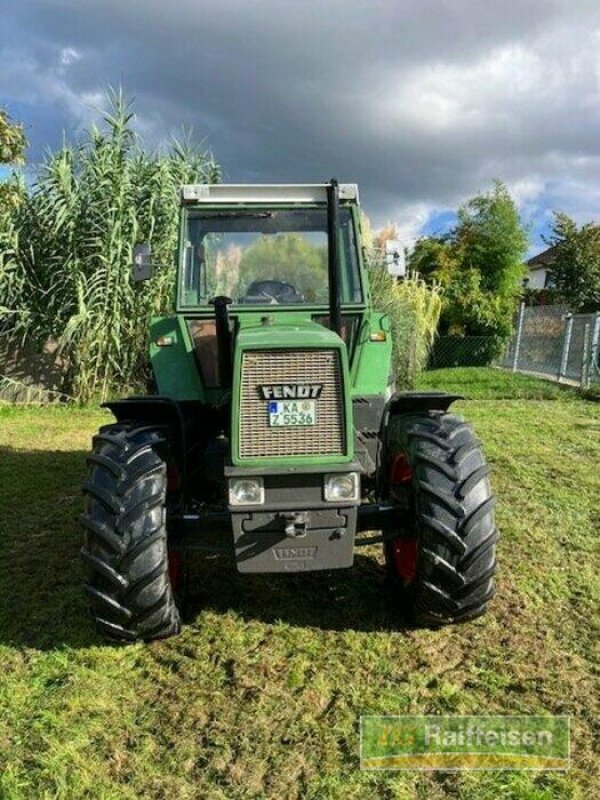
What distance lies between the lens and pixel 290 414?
9.36 feet

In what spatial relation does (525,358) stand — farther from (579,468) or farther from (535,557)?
(535,557)

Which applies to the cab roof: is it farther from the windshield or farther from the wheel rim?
the wheel rim

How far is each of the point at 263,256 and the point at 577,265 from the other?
23.7 meters

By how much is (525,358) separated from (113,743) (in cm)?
1307

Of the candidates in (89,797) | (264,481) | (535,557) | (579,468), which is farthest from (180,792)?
(579,468)

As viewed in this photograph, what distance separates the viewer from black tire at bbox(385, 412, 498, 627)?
2.81 meters

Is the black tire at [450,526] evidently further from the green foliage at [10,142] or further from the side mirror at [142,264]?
the green foliage at [10,142]

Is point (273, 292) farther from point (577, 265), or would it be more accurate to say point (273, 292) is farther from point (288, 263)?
point (577, 265)

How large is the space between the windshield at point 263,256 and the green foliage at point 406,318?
671 cm

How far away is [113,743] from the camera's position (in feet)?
7.85

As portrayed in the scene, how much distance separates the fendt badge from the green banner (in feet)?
4.07

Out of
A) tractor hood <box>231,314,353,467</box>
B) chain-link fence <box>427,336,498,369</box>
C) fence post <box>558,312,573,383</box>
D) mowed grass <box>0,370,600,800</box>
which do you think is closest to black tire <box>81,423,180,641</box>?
mowed grass <box>0,370,600,800</box>

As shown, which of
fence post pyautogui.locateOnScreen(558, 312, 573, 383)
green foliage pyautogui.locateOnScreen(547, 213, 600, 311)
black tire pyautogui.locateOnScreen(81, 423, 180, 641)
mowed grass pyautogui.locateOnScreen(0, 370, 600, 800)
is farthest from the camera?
green foliage pyautogui.locateOnScreen(547, 213, 600, 311)

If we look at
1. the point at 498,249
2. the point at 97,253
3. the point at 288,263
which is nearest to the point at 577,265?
the point at 498,249
